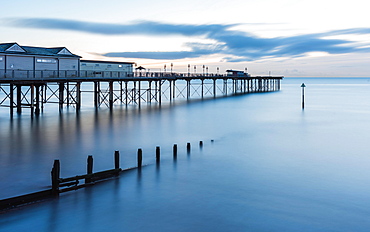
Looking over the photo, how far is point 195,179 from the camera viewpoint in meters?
18.0

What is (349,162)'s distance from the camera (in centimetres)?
2241

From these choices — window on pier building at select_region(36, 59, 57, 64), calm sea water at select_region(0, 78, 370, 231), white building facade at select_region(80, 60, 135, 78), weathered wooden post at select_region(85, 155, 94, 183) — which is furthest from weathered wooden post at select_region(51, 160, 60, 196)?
white building facade at select_region(80, 60, 135, 78)

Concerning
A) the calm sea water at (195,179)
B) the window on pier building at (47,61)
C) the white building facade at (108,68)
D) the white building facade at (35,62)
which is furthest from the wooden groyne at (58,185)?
the white building facade at (108,68)

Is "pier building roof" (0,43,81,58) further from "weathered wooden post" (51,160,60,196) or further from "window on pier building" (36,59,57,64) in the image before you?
"weathered wooden post" (51,160,60,196)

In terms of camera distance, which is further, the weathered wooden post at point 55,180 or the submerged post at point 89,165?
the submerged post at point 89,165

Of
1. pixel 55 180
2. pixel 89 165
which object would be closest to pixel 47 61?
pixel 89 165

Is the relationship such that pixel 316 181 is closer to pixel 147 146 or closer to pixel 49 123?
pixel 147 146

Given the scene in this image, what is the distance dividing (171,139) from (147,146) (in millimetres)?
3533

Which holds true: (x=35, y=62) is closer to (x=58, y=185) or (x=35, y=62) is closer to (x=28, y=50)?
(x=28, y=50)

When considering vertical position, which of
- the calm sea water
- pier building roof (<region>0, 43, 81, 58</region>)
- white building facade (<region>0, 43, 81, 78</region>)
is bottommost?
the calm sea water

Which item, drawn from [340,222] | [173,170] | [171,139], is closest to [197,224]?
[340,222]

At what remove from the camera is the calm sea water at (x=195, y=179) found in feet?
41.7

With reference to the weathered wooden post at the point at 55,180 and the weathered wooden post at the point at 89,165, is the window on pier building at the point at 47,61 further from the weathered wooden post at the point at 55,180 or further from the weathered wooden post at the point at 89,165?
the weathered wooden post at the point at 55,180

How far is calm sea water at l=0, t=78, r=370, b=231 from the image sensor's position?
1270 centimetres
